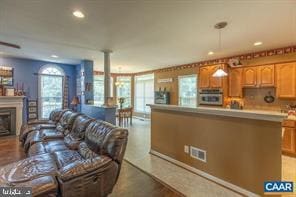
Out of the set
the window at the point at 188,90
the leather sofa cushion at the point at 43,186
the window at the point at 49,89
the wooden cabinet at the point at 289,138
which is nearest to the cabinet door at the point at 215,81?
the window at the point at 188,90

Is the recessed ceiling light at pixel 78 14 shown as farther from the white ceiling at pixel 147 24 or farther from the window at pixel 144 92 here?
the window at pixel 144 92

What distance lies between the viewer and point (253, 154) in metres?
2.44

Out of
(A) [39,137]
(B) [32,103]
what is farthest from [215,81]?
(B) [32,103]

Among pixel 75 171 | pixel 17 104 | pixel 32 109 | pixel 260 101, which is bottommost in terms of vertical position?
pixel 75 171

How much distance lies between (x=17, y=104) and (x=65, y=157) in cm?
501

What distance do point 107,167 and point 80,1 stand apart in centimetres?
222

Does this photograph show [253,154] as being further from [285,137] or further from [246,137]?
[285,137]

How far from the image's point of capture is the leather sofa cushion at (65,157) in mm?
2477

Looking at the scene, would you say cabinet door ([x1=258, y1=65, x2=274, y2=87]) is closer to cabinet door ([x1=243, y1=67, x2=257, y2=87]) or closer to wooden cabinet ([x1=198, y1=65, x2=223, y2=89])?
cabinet door ([x1=243, y1=67, x2=257, y2=87])

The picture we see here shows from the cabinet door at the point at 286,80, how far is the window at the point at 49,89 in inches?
295

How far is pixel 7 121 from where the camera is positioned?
6.21m

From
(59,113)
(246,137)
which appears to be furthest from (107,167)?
(59,113)

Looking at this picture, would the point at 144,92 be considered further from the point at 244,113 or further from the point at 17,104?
the point at 244,113

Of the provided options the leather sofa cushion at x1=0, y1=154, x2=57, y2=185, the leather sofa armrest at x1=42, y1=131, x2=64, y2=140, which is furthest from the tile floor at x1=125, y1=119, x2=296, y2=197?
the leather sofa cushion at x1=0, y1=154, x2=57, y2=185
